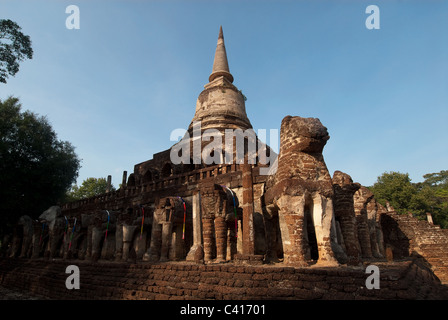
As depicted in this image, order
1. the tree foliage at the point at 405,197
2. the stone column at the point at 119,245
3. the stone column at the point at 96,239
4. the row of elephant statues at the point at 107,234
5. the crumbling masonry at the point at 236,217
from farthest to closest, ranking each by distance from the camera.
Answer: the tree foliage at the point at 405,197 → the stone column at the point at 96,239 → the stone column at the point at 119,245 → the row of elephant statues at the point at 107,234 → the crumbling masonry at the point at 236,217

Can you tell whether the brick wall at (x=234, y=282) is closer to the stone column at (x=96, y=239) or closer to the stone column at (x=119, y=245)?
the stone column at (x=96, y=239)

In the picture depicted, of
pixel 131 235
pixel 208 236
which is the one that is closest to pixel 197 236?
pixel 208 236

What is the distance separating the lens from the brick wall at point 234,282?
4.67 meters

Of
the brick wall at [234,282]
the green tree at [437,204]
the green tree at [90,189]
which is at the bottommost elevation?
the brick wall at [234,282]

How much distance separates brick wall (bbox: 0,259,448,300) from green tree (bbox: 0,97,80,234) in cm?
738

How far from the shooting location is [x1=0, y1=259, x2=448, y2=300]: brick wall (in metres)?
4.67

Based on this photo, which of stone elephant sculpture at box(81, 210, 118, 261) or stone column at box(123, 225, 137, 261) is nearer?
stone column at box(123, 225, 137, 261)

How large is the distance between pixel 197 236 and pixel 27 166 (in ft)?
43.3

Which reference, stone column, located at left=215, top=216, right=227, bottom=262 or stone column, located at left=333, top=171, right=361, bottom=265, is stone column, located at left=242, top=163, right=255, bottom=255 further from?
stone column, located at left=333, top=171, right=361, bottom=265

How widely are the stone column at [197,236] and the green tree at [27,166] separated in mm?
11509

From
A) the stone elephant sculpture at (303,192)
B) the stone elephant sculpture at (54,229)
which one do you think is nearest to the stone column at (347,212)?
the stone elephant sculpture at (303,192)

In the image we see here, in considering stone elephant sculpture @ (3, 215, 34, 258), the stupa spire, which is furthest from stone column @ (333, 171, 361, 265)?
stone elephant sculpture @ (3, 215, 34, 258)
